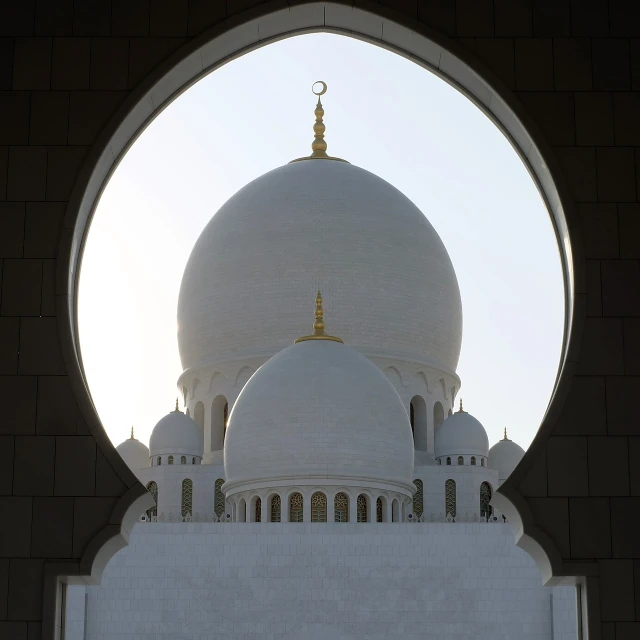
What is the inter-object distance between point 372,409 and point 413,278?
25.2 ft

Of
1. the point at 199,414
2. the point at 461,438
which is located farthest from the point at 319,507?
the point at 199,414

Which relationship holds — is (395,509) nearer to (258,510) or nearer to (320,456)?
(320,456)

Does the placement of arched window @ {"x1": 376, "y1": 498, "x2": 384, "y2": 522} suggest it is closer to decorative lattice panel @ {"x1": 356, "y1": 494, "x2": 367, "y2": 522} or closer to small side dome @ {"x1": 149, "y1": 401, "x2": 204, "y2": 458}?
decorative lattice panel @ {"x1": 356, "y1": 494, "x2": 367, "y2": 522}

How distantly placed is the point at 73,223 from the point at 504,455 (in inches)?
1297

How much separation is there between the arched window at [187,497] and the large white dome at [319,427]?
188 inches

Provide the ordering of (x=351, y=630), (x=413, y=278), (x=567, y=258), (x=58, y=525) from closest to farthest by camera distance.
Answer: (x=58, y=525), (x=567, y=258), (x=351, y=630), (x=413, y=278)

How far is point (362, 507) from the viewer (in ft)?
99.3

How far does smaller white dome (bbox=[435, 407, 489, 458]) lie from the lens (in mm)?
36219

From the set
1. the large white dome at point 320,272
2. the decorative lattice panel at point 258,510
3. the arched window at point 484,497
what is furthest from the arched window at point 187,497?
the arched window at point 484,497

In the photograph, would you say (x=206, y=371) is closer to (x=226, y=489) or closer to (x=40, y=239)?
(x=226, y=489)

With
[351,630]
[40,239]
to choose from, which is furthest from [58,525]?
[351,630]

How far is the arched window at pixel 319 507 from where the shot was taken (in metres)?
29.7

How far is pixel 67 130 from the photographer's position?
24.7 ft

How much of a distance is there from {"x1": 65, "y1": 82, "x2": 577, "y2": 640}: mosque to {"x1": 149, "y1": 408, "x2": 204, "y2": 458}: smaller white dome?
46mm
